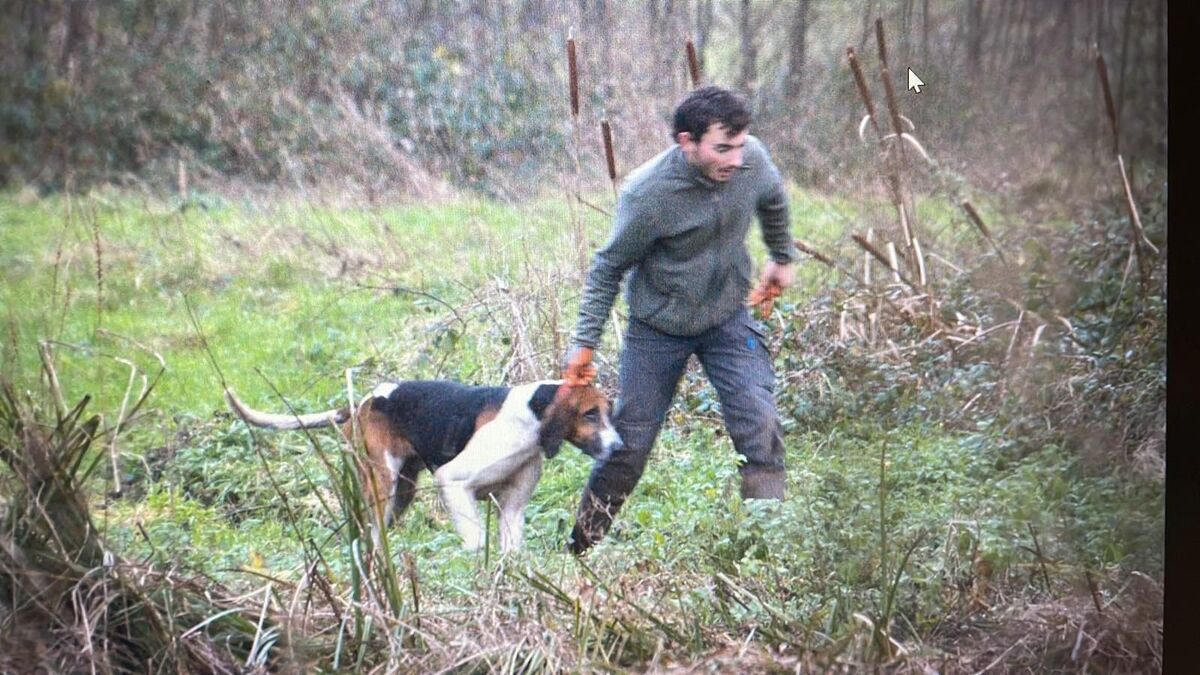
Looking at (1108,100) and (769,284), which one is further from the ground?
(1108,100)

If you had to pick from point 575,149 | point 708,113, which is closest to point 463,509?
point 575,149

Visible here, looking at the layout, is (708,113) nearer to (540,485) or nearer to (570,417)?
(570,417)

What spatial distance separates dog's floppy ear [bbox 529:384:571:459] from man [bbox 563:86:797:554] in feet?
0.25

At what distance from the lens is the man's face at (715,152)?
3.72 meters

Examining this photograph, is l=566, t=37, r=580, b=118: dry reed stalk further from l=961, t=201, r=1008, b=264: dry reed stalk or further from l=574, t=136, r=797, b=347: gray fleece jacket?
l=961, t=201, r=1008, b=264: dry reed stalk

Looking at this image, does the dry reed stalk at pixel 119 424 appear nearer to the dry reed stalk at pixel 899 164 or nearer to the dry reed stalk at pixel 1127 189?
the dry reed stalk at pixel 899 164

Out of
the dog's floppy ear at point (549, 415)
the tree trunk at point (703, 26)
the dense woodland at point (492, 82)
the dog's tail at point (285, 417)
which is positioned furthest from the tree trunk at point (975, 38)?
the dog's tail at point (285, 417)

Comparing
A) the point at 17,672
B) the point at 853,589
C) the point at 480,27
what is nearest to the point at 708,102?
the point at 480,27

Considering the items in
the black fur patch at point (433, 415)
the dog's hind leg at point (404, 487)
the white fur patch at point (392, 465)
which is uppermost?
the black fur patch at point (433, 415)

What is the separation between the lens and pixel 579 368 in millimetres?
3711

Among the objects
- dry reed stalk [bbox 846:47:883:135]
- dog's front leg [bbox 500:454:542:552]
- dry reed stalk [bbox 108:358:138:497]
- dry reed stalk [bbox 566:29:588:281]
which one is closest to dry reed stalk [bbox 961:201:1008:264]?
dry reed stalk [bbox 846:47:883:135]

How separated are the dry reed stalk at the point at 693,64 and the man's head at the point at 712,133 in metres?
0.08

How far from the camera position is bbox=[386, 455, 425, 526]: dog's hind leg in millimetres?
3623

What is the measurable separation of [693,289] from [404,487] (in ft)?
3.08
